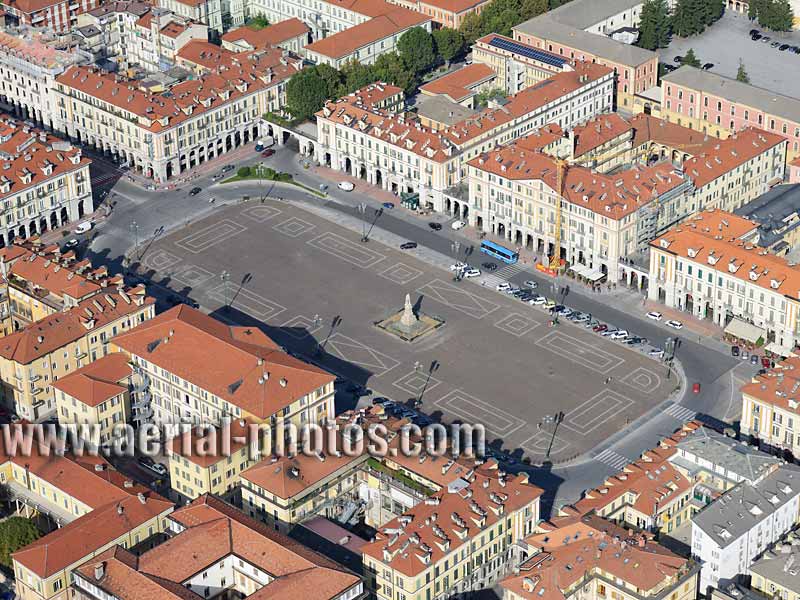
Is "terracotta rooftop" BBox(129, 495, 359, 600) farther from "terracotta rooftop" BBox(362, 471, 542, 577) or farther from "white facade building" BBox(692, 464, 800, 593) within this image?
"white facade building" BBox(692, 464, 800, 593)

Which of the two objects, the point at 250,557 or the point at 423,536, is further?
the point at 423,536

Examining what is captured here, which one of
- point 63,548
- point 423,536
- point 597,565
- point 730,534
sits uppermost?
point 730,534

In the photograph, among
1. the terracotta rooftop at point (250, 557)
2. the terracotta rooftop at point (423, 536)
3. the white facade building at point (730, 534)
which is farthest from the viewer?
the white facade building at point (730, 534)

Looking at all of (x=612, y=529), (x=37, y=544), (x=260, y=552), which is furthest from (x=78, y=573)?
(x=612, y=529)

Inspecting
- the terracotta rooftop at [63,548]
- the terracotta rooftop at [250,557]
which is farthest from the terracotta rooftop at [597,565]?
the terracotta rooftop at [63,548]

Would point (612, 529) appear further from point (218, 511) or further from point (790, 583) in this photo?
point (218, 511)

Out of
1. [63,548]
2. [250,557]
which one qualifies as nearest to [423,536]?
[250,557]

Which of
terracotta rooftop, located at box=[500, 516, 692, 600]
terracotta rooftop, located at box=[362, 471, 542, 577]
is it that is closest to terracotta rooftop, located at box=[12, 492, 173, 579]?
terracotta rooftop, located at box=[362, 471, 542, 577]

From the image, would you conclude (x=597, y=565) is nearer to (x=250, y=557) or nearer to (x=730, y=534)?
(x=730, y=534)

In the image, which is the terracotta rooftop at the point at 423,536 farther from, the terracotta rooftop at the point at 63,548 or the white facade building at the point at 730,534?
the terracotta rooftop at the point at 63,548
